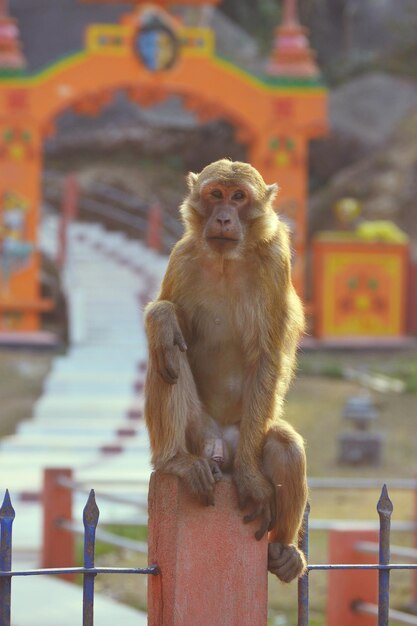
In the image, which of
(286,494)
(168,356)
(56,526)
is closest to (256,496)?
(286,494)

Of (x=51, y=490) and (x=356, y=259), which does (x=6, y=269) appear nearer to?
(x=356, y=259)

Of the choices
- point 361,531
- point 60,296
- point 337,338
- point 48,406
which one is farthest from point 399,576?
point 60,296

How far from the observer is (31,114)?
18656 mm

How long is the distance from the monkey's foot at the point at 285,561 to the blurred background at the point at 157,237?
2.94 metres

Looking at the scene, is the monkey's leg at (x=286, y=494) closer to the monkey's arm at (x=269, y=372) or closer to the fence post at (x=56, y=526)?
the monkey's arm at (x=269, y=372)

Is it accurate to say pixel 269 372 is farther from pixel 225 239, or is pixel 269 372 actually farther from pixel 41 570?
pixel 41 570

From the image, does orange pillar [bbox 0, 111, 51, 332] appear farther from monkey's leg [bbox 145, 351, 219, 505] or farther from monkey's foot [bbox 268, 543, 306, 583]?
monkey's foot [bbox 268, 543, 306, 583]

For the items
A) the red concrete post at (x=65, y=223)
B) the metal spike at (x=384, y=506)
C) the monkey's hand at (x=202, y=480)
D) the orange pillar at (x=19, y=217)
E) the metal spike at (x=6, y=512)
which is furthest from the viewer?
the red concrete post at (x=65, y=223)

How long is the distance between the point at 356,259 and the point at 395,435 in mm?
Answer: 5052

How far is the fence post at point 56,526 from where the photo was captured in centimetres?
927

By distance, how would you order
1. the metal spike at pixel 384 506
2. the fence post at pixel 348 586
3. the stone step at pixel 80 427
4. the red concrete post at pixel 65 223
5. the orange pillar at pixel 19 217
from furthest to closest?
the red concrete post at pixel 65 223
the orange pillar at pixel 19 217
the stone step at pixel 80 427
the fence post at pixel 348 586
the metal spike at pixel 384 506

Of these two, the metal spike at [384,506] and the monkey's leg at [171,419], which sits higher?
the monkey's leg at [171,419]

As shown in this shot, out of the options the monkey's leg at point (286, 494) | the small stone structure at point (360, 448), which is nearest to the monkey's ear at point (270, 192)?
the monkey's leg at point (286, 494)

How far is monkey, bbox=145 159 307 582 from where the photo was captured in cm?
463
